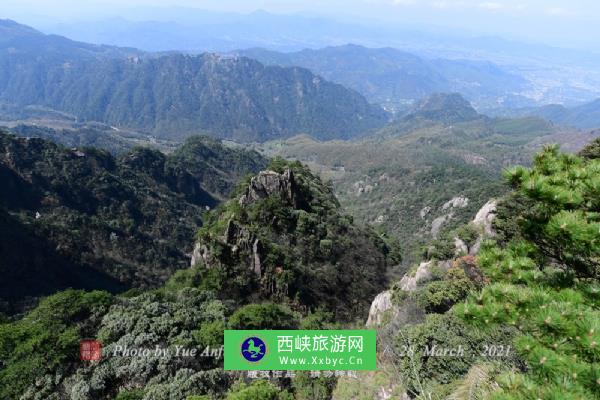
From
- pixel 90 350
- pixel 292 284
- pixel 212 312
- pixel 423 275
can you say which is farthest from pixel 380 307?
pixel 90 350

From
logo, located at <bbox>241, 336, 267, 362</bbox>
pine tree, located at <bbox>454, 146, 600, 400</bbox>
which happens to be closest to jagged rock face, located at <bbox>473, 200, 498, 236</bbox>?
logo, located at <bbox>241, 336, 267, 362</bbox>

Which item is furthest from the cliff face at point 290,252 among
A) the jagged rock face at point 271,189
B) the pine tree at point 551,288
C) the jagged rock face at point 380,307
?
the pine tree at point 551,288

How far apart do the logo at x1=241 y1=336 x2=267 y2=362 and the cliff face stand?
1980 centimetres

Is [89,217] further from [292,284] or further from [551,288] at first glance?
[551,288]

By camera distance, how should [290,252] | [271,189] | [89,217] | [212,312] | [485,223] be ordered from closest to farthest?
1. [212,312]
2. [485,223]
3. [290,252]
4. [271,189]
5. [89,217]

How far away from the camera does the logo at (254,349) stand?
13758mm

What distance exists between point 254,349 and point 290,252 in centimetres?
2500

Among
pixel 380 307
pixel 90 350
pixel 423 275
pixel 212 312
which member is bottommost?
pixel 380 307

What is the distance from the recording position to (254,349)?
1388cm

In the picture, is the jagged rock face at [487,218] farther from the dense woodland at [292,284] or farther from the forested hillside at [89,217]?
the forested hillside at [89,217]

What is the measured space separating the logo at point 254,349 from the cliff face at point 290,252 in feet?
65.0

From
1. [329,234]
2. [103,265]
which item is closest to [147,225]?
[103,265]

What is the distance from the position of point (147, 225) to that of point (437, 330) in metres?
83.4

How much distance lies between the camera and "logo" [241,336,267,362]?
1376cm
